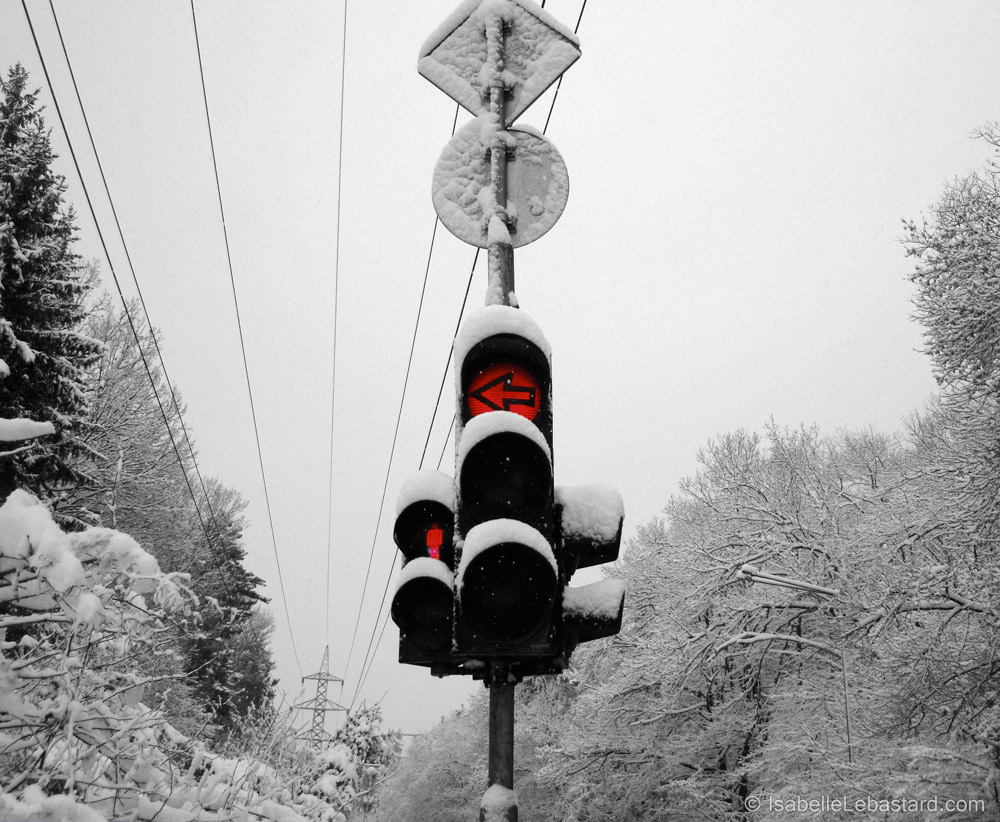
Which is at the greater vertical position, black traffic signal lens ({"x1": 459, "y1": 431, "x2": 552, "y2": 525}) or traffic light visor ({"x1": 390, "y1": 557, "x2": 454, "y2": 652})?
black traffic signal lens ({"x1": 459, "y1": 431, "x2": 552, "y2": 525})

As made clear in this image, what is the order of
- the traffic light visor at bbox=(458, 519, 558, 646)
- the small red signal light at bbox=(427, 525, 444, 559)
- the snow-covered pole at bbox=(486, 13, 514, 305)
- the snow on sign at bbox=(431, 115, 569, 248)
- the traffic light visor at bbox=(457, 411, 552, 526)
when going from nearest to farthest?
the traffic light visor at bbox=(458, 519, 558, 646), the traffic light visor at bbox=(457, 411, 552, 526), the small red signal light at bbox=(427, 525, 444, 559), the snow-covered pole at bbox=(486, 13, 514, 305), the snow on sign at bbox=(431, 115, 569, 248)

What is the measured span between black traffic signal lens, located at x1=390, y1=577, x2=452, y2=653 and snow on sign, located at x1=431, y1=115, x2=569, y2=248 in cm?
163

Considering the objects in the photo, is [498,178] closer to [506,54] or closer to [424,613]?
[506,54]

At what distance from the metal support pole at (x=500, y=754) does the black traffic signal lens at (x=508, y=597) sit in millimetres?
272

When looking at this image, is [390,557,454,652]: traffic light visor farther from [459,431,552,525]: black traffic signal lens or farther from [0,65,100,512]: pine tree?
[0,65,100,512]: pine tree

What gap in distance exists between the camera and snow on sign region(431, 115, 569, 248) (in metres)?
3.37

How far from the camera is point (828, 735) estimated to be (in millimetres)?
12070

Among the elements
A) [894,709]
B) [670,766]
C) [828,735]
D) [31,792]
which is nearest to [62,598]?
[31,792]

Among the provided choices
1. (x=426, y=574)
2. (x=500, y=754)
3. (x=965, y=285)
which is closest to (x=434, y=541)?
(x=426, y=574)

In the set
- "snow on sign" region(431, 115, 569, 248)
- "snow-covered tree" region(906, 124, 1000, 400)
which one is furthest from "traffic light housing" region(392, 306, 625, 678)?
"snow-covered tree" region(906, 124, 1000, 400)

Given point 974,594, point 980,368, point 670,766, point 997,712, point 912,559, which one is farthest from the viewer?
point 670,766

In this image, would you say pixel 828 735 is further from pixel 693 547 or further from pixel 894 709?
pixel 693 547

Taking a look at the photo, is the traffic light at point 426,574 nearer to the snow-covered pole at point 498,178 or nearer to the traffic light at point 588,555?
the traffic light at point 588,555

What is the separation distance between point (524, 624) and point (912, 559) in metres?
13.5
